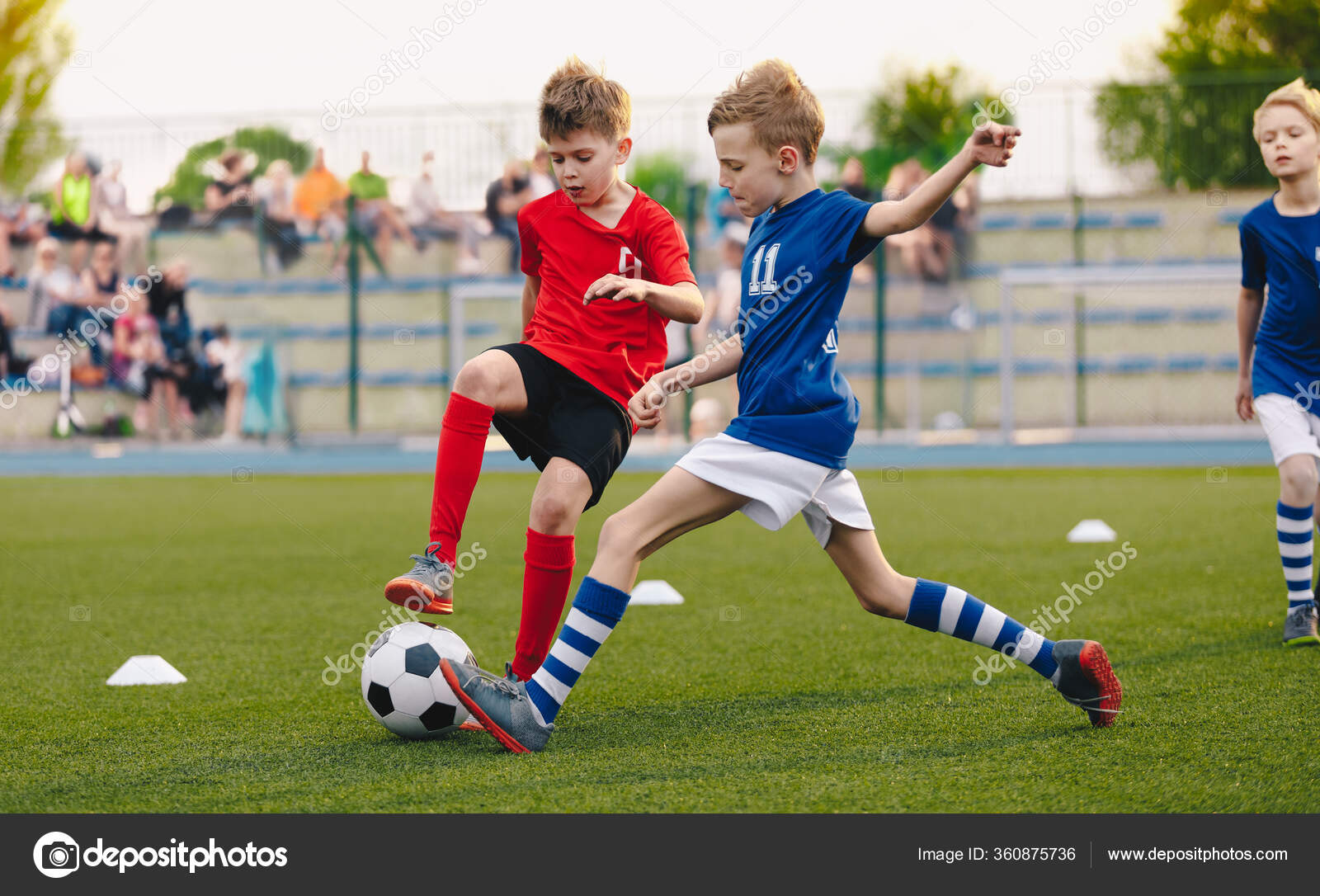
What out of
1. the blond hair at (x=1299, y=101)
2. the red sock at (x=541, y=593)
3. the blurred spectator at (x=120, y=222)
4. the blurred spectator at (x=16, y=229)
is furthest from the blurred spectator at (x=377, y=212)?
the red sock at (x=541, y=593)

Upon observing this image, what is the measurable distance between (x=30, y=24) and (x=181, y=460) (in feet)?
68.1

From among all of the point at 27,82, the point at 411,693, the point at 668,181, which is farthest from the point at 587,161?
Answer: the point at 27,82

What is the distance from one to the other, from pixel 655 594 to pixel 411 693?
8.21 feet

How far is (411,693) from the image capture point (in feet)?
10.9

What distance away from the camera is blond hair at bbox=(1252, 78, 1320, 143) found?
4422mm

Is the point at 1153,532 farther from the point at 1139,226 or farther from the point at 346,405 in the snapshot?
the point at 346,405

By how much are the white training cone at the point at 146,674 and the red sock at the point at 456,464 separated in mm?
1173

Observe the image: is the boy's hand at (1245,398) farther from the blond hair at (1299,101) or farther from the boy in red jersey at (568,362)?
the boy in red jersey at (568,362)

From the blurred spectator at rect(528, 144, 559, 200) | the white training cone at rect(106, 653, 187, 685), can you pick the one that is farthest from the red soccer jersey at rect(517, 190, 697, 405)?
the blurred spectator at rect(528, 144, 559, 200)

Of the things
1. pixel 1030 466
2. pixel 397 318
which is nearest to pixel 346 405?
pixel 397 318

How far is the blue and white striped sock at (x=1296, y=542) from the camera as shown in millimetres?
4566

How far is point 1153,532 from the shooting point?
776cm

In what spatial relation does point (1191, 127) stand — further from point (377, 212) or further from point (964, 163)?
point (964, 163)

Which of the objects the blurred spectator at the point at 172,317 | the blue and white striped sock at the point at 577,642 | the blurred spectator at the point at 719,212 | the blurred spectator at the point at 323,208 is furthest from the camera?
the blurred spectator at the point at 323,208
